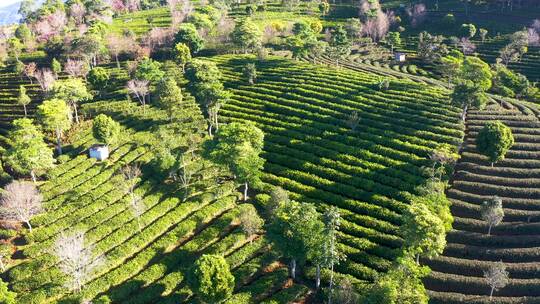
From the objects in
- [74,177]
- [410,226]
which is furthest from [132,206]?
[410,226]

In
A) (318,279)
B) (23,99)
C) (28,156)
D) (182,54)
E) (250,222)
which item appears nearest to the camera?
(318,279)

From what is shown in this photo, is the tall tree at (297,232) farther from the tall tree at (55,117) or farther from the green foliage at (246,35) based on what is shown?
the green foliage at (246,35)

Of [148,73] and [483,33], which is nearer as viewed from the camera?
[148,73]

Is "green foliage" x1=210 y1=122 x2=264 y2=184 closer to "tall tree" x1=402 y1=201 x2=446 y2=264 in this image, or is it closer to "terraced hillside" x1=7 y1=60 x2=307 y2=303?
"terraced hillside" x1=7 y1=60 x2=307 y2=303

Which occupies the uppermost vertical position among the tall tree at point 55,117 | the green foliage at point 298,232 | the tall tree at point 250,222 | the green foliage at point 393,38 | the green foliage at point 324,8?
the green foliage at point 324,8

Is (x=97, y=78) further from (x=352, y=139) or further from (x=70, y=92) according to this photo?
(x=352, y=139)

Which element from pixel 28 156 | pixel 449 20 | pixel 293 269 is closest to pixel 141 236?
pixel 293 269

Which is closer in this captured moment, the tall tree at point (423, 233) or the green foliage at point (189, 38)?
the tall tree at point (423, 233)

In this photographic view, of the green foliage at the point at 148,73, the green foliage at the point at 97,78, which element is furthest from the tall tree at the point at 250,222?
the green foliage at the point at 97,78
